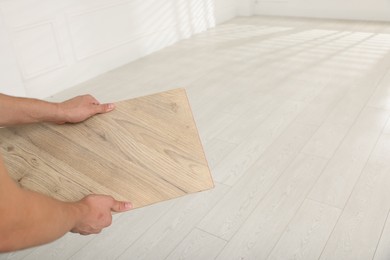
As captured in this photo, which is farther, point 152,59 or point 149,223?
point 152,59

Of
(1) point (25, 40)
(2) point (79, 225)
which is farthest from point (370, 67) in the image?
(2) point (79, 225)

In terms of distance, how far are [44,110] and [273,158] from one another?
4.87 feet

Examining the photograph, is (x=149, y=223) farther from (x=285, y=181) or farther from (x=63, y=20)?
(x=63, y=20)

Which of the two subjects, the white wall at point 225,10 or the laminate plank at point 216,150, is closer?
the laminate plank at point 216,150

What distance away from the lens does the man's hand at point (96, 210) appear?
0.84 m

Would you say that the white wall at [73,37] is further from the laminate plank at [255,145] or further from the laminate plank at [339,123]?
the laminate plank at [339,123]

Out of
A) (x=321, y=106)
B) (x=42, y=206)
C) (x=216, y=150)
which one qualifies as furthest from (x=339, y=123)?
(x=42, y=206)

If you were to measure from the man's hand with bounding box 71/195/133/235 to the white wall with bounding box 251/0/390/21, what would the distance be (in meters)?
5.50

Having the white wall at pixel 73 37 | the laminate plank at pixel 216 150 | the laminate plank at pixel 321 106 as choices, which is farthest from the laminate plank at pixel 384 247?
the white wall at pixel 73 37

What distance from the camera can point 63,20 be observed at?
358 cm

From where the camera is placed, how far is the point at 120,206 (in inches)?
34.5

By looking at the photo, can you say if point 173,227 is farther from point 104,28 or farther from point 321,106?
point 104,28

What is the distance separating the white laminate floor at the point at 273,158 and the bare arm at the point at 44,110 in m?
0.77

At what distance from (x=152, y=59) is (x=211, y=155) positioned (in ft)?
7.81
